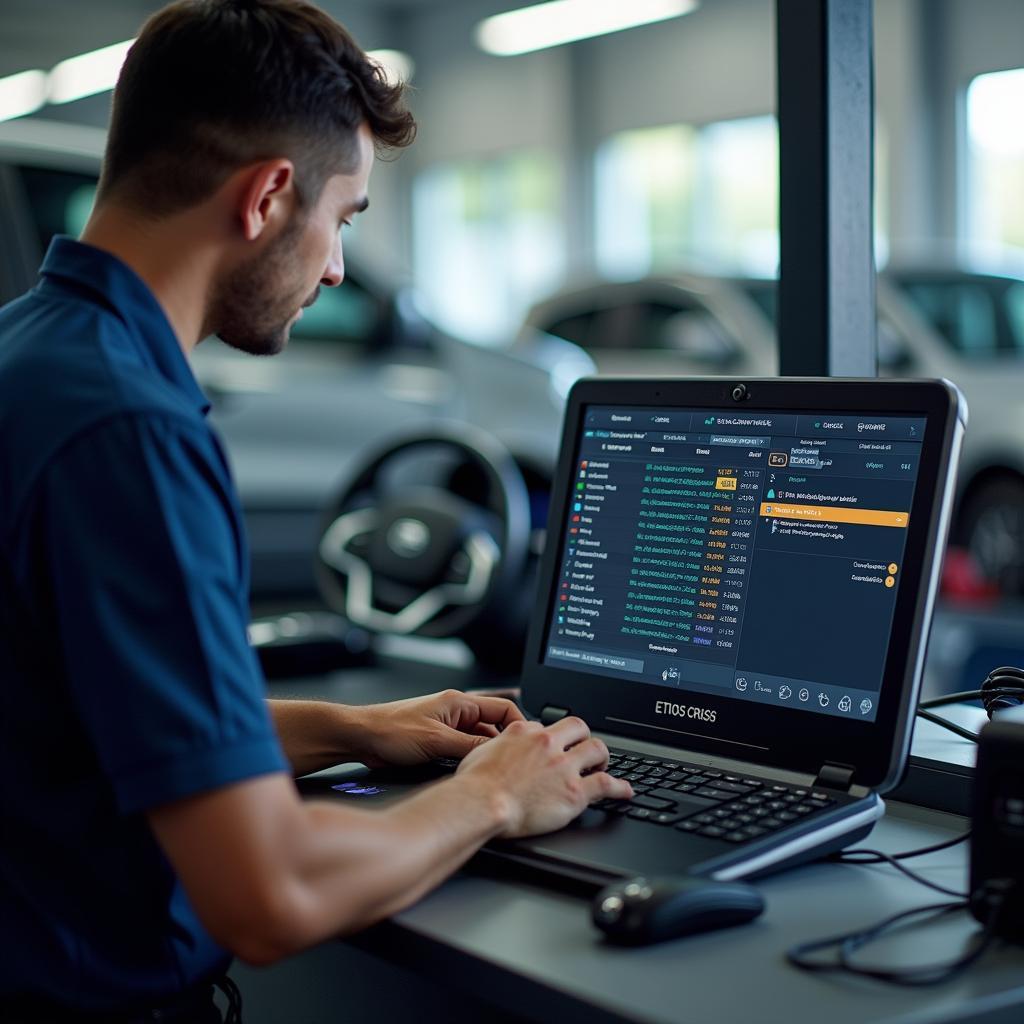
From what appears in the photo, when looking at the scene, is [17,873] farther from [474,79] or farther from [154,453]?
[474,79]

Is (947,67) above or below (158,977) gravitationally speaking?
above

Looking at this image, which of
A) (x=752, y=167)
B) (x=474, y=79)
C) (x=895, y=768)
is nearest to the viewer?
(x=895, y=768)

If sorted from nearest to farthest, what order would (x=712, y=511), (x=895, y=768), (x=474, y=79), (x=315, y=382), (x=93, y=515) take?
(x=93, y=515) → (x=895, y=768) → (x=712, y=511) → (x=315, y=382) → (x=474, y=79)

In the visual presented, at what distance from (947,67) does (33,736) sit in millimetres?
10512

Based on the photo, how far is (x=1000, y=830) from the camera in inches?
40.5

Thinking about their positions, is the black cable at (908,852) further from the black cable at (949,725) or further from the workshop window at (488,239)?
the workshop window at (488,239)

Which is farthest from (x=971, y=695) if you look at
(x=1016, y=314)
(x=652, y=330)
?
(x=1016, y=314)

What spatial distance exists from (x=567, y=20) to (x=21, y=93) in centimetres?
462

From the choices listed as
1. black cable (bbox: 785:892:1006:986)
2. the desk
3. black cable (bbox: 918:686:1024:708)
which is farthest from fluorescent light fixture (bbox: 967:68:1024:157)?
black cable (bbox: 785:892:1006:986)

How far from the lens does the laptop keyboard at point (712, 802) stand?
3.78 ft

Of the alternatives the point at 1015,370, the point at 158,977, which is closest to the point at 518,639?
the point at 158,977

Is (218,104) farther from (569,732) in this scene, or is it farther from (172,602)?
(569,732)

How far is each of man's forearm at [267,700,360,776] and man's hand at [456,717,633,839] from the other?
0.71 feet

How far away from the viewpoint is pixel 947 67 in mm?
10406
